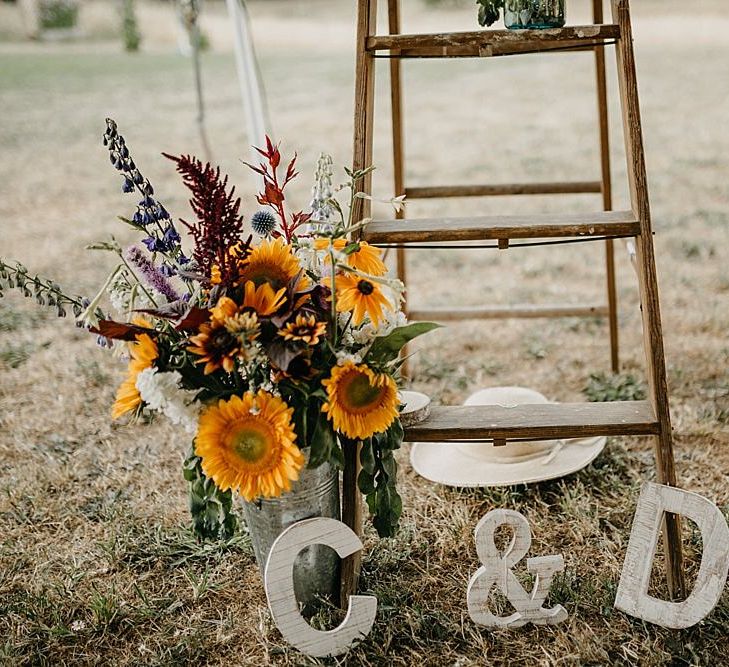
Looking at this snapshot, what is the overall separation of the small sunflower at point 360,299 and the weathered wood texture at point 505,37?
1.68 ft

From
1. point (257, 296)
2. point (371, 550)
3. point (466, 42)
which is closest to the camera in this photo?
point (257, 296)

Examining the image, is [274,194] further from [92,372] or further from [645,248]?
[92,372]

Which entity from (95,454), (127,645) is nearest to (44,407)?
(95,454)

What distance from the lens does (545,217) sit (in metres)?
1.79

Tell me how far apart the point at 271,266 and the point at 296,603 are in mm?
657

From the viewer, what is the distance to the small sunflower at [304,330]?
1.50 m

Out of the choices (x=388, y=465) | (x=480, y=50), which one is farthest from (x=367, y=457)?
(x=480, y=50)

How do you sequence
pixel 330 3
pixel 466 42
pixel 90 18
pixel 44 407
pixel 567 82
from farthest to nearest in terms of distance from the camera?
pixel 330 3
pixel 90 18
pixel 567 82
pixel 44 407
pixel 466 42

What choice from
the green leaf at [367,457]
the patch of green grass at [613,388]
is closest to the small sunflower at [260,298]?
the green leaf at [367,457]

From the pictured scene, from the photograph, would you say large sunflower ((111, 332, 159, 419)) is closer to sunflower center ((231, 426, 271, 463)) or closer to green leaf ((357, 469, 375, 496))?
sunflower center ((231, 426, 271, 463))

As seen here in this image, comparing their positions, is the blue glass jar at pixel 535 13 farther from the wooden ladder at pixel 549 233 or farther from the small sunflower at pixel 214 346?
the small sunflower at pixel 214 346

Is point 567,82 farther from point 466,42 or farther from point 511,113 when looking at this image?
point 466,42

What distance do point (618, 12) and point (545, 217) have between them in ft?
1.40

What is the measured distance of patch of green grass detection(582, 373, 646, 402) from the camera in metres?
2.83
